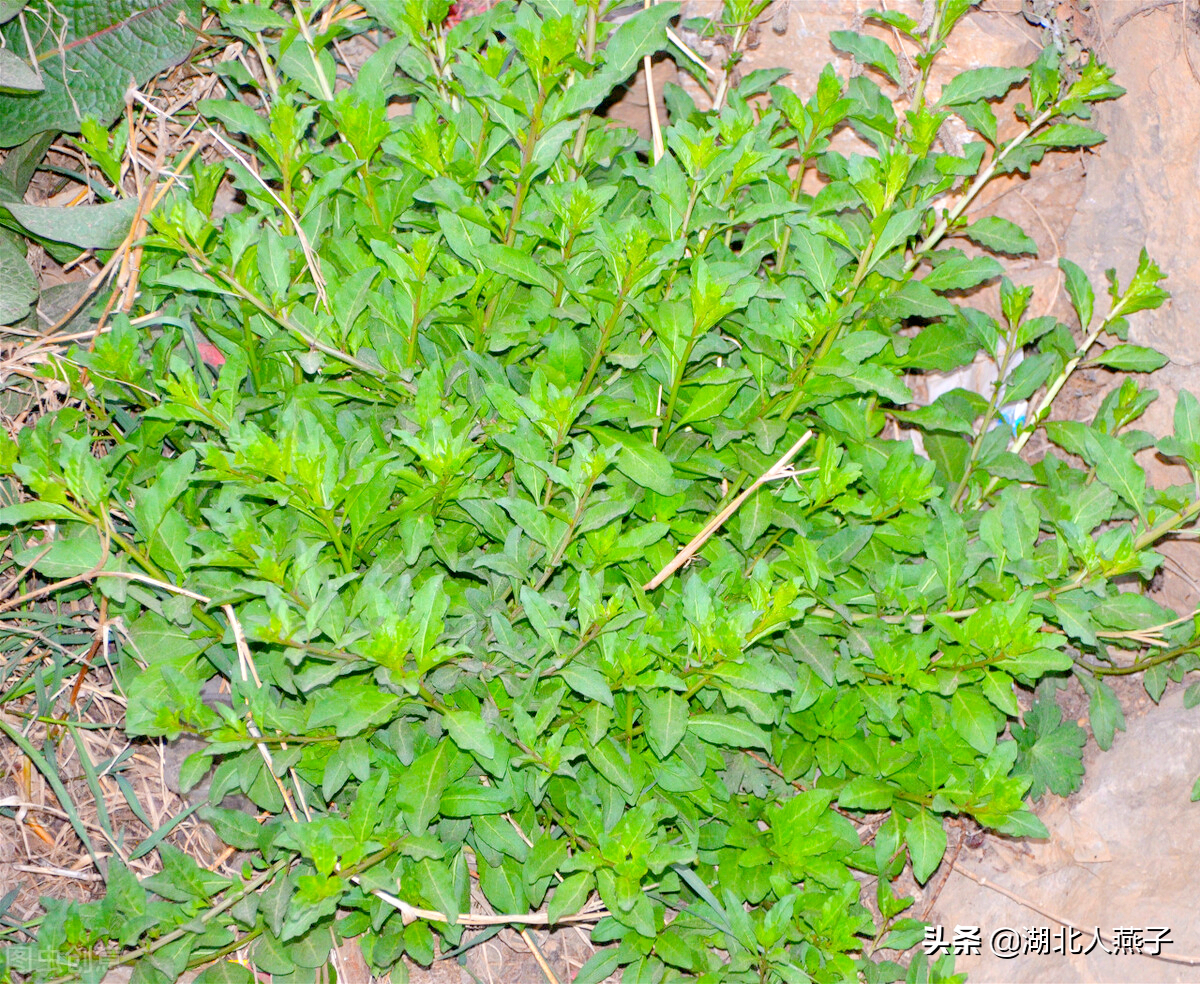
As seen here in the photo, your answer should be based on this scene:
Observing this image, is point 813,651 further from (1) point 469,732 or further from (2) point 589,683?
(1) point 469,732

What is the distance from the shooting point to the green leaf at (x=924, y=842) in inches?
87.5

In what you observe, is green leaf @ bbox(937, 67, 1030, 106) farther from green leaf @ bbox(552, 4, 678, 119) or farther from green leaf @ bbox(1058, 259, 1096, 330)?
green leaf @ bbox(552, 4, 678, 119)

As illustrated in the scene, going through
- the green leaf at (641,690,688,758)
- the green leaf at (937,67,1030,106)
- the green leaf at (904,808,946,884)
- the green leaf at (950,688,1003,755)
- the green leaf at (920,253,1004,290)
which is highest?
the green leaf at (937,67,1030,106)

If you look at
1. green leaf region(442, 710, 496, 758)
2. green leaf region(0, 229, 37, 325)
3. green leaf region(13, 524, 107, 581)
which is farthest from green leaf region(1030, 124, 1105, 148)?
green leaf region(0, 229, 37, 325)

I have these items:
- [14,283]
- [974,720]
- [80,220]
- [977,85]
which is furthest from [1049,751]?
[14,283]

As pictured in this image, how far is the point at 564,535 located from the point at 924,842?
1057mm

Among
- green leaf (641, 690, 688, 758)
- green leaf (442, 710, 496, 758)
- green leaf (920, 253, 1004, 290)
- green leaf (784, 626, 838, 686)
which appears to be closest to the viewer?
green leaf (442, 710, 496, 758)

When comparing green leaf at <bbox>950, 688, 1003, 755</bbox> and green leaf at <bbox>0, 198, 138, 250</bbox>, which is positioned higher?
green leaf at <bbox>0, 198, 138, 250</bbox>

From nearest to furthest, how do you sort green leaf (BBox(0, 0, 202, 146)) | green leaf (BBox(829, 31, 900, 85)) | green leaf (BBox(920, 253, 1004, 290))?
green leaf (BBox(920, 253, 1004, 290)), green leaf (BBox(829, 31, 900, 85)), green leaf (BBox(0, 0, 202, 146))

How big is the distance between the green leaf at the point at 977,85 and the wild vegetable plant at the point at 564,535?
14mm

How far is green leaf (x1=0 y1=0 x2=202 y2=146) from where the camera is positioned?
2.82 metres

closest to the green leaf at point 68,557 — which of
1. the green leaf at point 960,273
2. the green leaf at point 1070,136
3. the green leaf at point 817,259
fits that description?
the green leaf at point 817,259

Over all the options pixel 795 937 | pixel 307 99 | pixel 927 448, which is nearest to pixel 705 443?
pixel 927 448

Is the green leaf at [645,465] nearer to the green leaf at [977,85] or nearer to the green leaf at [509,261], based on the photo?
the green leaf at [509,261]
